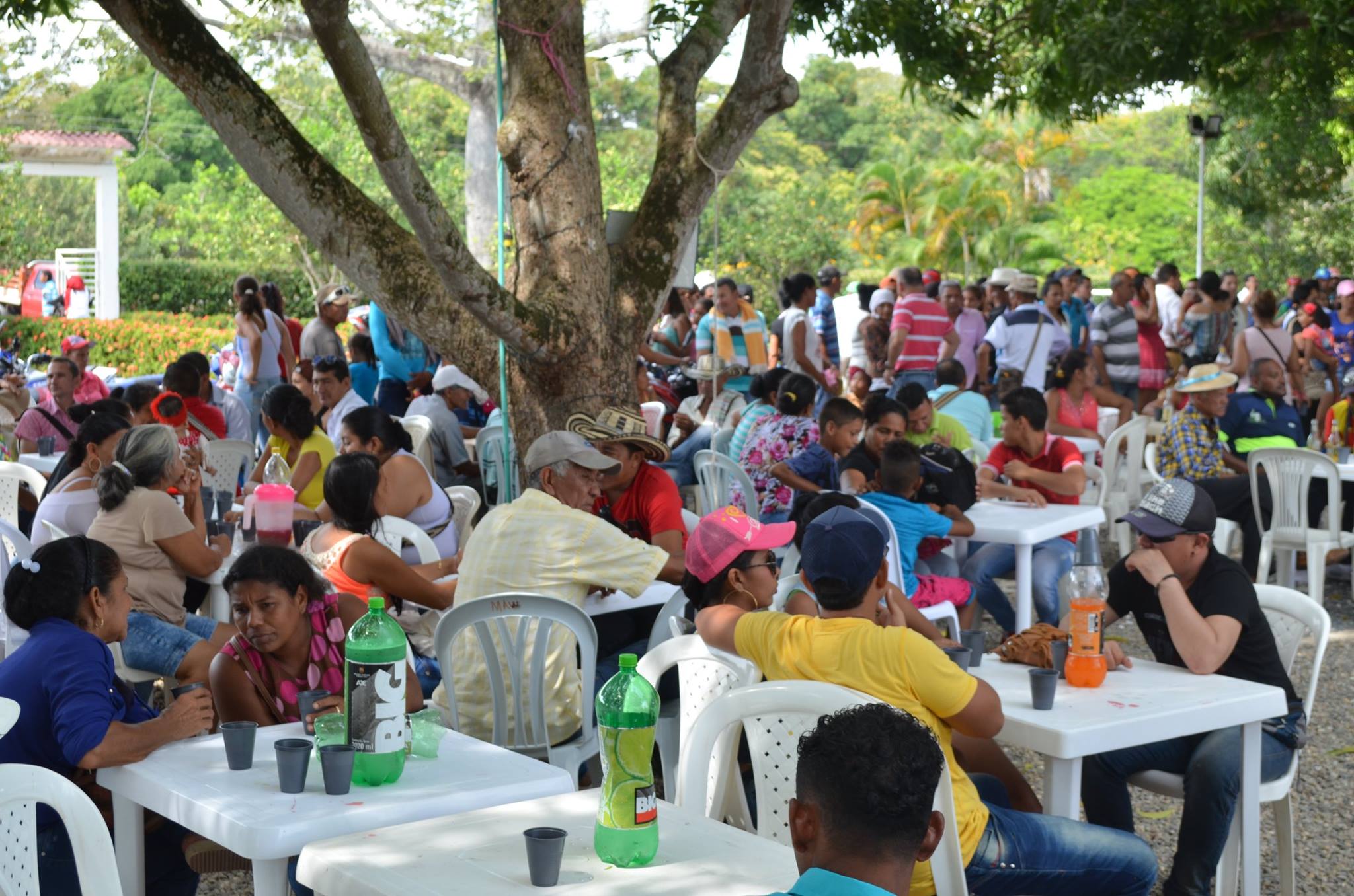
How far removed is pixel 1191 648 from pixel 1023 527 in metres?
2.35

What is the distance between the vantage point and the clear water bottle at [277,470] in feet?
22.3

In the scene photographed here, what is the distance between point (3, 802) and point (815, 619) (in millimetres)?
1616

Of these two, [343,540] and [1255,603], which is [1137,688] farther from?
[343,540]

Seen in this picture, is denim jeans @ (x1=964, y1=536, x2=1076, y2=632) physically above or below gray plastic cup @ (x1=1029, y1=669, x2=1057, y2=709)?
below

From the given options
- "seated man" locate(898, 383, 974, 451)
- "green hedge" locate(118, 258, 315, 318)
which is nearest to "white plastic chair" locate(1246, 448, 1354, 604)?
"seated man" locate(898, 383, 974, 451)

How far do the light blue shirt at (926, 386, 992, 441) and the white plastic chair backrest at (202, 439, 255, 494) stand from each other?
387 centimetres

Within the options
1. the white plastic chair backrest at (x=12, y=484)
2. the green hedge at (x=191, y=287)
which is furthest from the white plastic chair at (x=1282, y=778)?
the green hedge at (x=191, y=287)

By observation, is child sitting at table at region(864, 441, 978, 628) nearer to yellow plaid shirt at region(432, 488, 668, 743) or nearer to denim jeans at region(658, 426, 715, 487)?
yellow plaid shirt at region(432, 488, 668, 743)

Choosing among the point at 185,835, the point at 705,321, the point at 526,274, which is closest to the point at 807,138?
the point at 705,321

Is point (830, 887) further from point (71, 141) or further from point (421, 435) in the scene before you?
point (71, 141)

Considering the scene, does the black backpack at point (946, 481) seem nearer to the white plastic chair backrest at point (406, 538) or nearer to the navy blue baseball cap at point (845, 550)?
the white plastic chair backrest at point (406, 538)

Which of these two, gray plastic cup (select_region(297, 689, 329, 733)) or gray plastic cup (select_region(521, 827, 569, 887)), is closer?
gray plastic cup (select_region(521, 827, 569, 887))

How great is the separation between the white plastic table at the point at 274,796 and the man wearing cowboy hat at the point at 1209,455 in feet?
17.5

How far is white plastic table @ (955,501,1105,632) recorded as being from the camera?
20.6 feet
